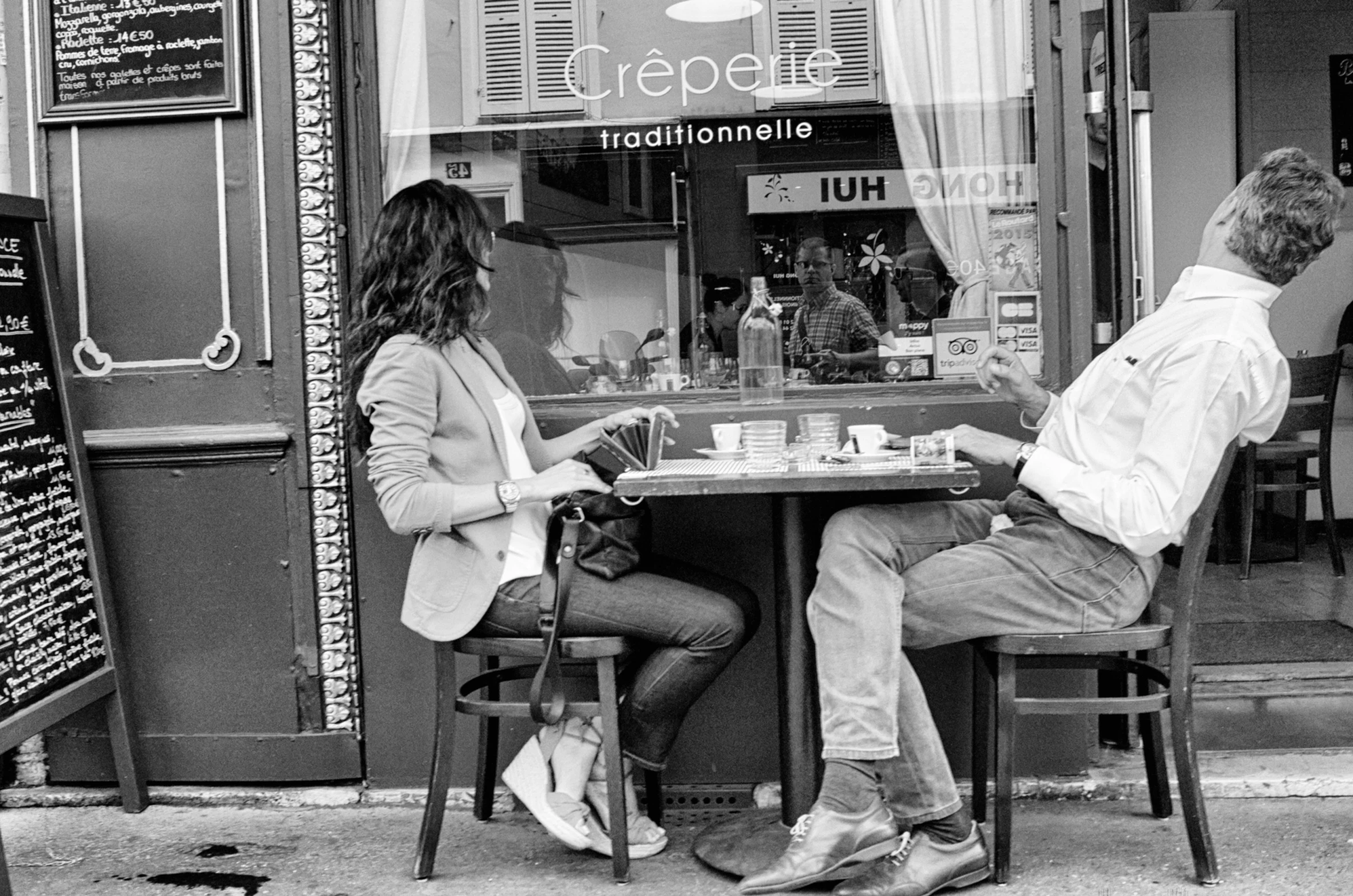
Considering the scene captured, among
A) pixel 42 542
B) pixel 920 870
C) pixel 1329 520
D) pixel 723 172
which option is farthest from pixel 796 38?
pixel 1329 520

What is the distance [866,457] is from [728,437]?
41 centimetres

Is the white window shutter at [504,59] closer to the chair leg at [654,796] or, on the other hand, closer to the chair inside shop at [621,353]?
the chair inside shop at [621,353]

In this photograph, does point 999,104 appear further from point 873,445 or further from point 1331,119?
point 1331,119

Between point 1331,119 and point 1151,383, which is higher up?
point 1331,119

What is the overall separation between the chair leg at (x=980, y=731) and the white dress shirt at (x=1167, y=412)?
0.53 metres

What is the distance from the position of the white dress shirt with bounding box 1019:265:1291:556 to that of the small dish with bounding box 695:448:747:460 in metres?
0.64

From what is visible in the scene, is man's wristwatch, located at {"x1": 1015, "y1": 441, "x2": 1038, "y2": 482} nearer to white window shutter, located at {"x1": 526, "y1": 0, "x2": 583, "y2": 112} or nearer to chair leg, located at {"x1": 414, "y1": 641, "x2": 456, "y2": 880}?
chair leg, located at {"x1": 414, "y1": 641, "x2": 456, "y2": 880}

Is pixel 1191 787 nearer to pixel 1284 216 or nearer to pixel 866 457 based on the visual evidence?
pixel 866 457

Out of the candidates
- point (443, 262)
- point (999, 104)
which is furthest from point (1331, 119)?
point (443, 262)

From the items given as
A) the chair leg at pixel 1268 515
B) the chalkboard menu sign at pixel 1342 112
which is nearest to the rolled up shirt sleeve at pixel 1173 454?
the chair leg at pixel 1268 515

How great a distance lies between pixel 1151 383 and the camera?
2740mm

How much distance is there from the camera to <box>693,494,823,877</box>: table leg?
9.63 feet

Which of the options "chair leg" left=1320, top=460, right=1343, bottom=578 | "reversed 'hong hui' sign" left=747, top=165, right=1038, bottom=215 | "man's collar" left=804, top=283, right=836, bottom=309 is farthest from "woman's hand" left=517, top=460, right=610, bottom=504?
"chair leg" left=1320, top=460, right=1343, bottom=578

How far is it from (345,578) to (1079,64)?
2.27 meters
